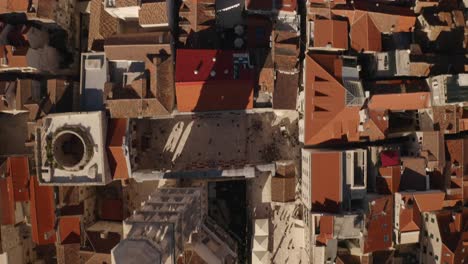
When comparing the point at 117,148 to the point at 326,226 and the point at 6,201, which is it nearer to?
the point at 6,201

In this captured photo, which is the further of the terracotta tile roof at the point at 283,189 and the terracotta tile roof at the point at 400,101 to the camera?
the terracotta tile roof at the point at 283,189

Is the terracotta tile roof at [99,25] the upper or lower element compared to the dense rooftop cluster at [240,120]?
upper

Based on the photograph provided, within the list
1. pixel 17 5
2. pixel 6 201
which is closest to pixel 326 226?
pixel 6 201

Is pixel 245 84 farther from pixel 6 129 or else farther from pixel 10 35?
pixel 6 129

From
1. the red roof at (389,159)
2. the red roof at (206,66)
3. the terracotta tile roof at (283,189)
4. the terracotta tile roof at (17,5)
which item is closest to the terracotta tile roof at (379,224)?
the red roof at (389,159)

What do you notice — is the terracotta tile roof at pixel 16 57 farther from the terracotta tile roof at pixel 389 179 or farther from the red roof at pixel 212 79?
the terracotta tile roof at pixel 389 179
